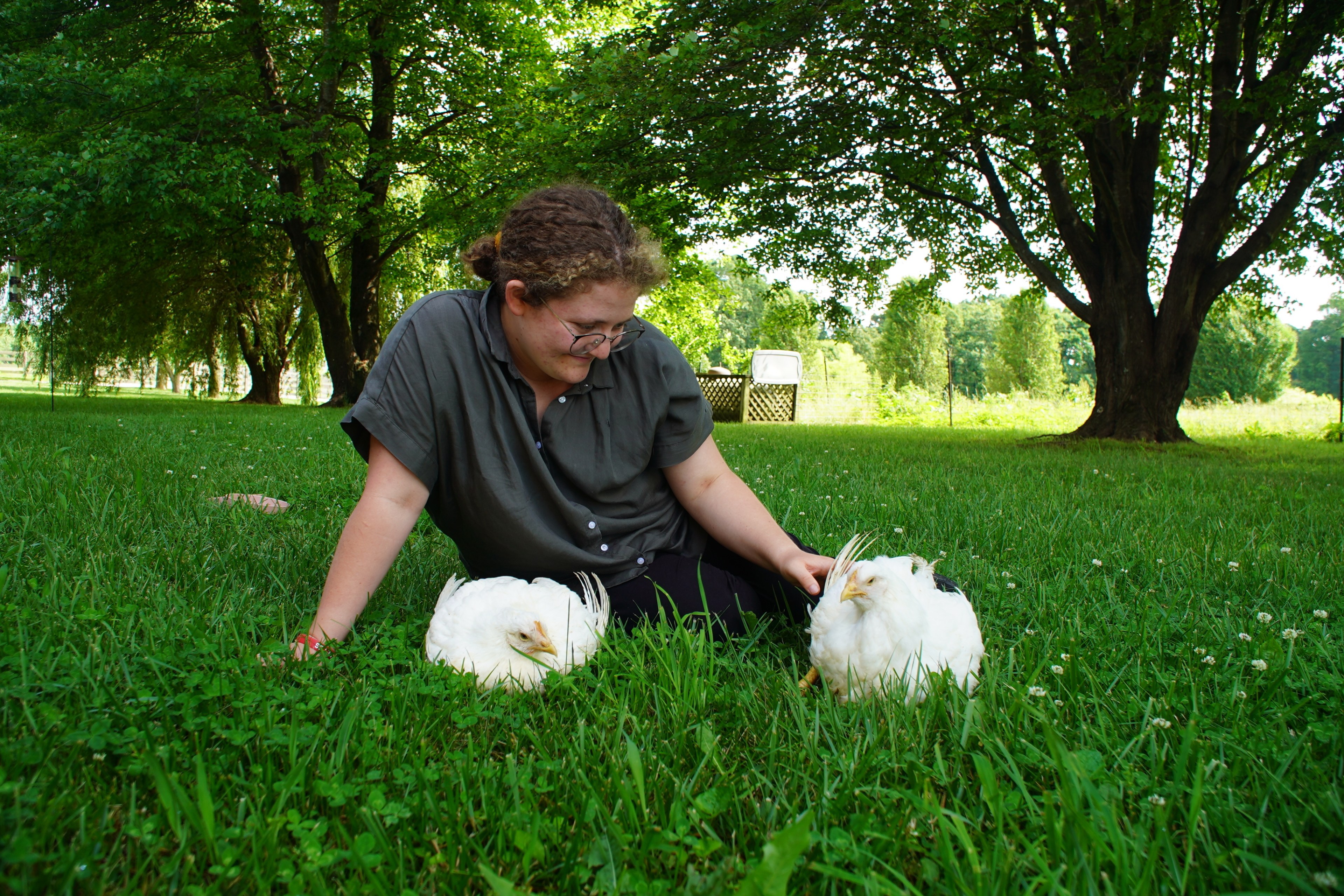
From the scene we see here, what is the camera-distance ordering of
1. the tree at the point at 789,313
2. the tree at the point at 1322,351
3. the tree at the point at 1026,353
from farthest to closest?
the tree at the point at 1322,351, the tree at the point at 1026,353, the tree at the point at 789,313

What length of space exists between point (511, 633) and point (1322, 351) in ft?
299

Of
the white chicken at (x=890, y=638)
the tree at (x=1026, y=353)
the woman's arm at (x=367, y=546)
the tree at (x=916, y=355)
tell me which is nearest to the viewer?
the white chicken at (x=890, y=638)

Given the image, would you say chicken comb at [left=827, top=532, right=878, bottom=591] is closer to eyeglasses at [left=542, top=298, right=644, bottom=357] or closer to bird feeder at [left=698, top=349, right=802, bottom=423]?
eyeglasses at [left=542, top=298, right=644, bottom=357]

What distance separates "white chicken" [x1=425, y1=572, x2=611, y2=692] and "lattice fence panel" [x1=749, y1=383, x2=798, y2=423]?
1913 centimetres

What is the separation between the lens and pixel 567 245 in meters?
2.07

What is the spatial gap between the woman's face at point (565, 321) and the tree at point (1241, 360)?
4393 cm

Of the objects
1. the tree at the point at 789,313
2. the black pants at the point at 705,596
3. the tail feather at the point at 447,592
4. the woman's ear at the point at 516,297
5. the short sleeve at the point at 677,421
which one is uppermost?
the tree at the point at 789,313

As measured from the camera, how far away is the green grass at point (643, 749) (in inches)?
49.5

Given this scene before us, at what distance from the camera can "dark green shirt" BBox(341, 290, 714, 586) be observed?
224 cm

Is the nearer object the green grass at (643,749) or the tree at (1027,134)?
the green grass at (643,749)

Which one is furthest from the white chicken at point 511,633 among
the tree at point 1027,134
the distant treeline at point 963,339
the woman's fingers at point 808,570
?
the distant treeline at point 963,339

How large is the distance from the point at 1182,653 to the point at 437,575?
2424 mm

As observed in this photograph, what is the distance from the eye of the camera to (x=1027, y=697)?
6.16 ft

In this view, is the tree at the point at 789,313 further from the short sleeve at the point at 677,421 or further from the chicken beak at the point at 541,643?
the chicken beak at the point at 541,643
